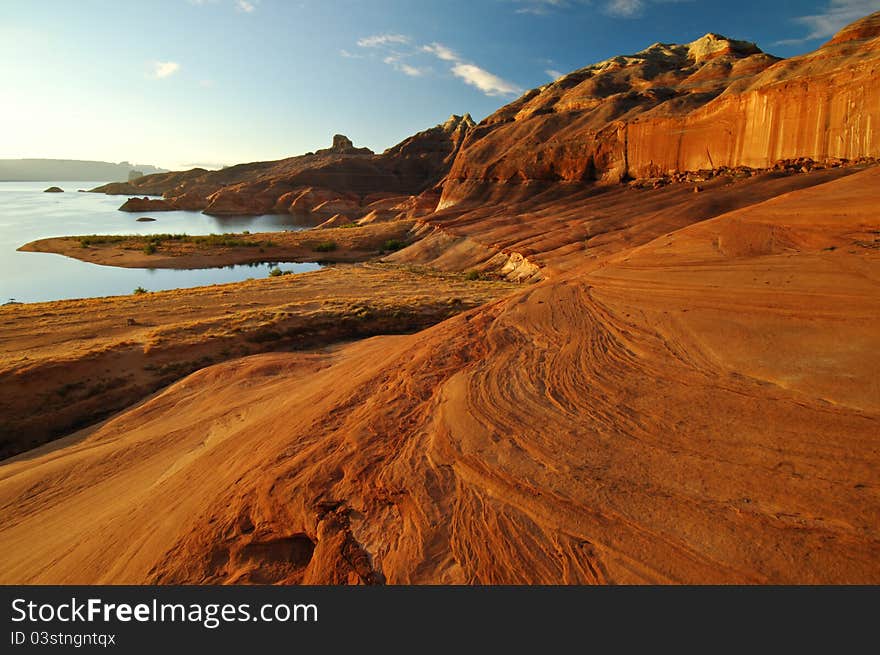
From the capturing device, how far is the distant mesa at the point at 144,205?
73188 millimetres

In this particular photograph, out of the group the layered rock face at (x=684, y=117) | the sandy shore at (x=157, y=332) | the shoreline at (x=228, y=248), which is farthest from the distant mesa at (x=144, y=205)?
the sandy shore at (x=157, y=332)

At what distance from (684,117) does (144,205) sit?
77.5m

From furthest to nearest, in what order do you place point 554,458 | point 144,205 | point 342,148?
1. point 342,148
2. point 144,205
3. point 554,458

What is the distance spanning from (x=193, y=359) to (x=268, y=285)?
10.6 m

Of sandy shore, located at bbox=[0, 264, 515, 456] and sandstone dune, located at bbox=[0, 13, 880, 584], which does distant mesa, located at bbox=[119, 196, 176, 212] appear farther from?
sandstone dune, located at bbox=[0, 13, 880, 584]

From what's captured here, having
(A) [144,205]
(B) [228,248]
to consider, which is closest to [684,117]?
(B) [228,248]

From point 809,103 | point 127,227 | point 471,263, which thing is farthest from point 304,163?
point 809,103

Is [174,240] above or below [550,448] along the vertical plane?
above

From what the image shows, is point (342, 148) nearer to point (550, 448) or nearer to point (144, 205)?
point (144, 205)

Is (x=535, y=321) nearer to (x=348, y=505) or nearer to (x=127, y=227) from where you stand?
(x=348, y=505)

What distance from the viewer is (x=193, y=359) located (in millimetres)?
13094

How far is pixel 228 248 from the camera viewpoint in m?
36.9

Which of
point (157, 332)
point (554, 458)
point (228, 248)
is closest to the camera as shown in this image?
point (554, 458)

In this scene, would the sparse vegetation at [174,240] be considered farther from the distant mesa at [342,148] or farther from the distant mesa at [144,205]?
the distant mesa at [342,148]
